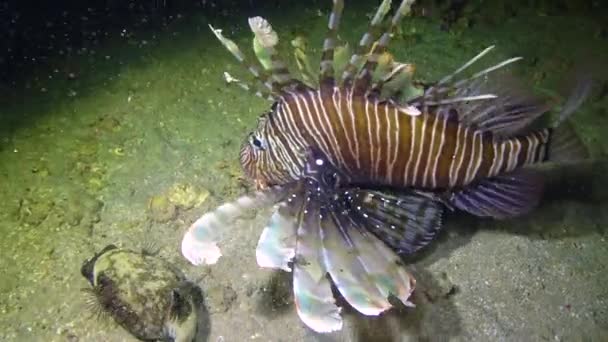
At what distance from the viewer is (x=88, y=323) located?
300 cm

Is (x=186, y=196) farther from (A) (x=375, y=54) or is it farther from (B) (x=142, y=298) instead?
(A) (x=375, y=54)

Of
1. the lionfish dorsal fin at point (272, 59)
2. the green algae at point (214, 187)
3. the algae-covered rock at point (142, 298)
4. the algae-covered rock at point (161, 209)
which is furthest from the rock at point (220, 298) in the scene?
the lionfish dorsal fin at point (272, 59)

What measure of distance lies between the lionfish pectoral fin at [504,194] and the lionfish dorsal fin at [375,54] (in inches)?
34.1

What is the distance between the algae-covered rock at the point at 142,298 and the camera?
2734 mm

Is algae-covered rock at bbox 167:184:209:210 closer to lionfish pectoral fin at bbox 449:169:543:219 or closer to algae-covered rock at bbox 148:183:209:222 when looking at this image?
algae-covered rock at bbox 148:183:209:222

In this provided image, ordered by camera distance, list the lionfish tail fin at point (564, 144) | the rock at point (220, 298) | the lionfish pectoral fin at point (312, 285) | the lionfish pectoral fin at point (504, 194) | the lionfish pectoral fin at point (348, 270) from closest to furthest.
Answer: the lionfish pectoral fin at point (312, 285) → the lionfish pectoral fin at point (348, 270) → the lionfish tail fin at point (564, 144) → the lionfish pectoral fin at point (504, 194) → the rock at point (220, 298)

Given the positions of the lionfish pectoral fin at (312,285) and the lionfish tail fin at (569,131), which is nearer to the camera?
the lionfish pectoral fin at (312,285)

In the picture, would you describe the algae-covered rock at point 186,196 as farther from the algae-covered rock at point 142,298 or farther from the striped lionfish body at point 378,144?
the striped lionfish body at point 378,144

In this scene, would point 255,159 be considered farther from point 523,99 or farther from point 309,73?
point 523,99

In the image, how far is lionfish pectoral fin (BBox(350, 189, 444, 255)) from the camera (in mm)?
2768

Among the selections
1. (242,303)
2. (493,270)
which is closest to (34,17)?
(242,303)

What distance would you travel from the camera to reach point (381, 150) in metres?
2.77

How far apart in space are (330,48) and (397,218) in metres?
0.93

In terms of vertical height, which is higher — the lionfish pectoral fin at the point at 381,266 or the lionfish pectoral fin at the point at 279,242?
the lionfish pectoral fin at the point at 279,242
